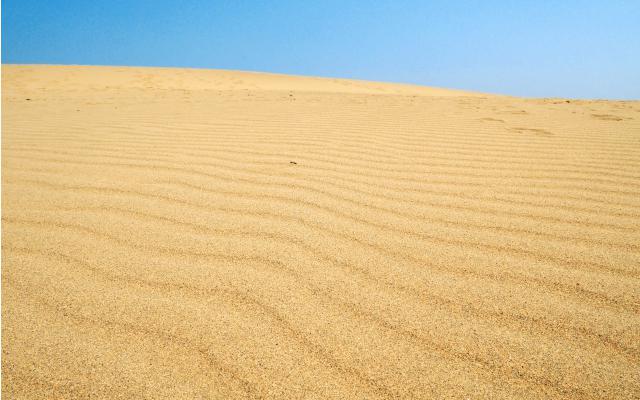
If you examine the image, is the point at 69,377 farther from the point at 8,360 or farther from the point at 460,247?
the point at 460,247

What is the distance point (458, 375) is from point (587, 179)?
2.03 metres

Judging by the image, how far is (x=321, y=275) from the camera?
4.95ft

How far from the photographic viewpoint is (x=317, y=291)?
1.41 m

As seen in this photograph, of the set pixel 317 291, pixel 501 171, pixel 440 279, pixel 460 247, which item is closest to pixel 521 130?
pixel 501 171

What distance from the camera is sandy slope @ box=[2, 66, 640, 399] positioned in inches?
42.8

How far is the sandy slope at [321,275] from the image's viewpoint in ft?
3.56

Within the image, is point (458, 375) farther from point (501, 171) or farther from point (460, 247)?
point (501, 171)

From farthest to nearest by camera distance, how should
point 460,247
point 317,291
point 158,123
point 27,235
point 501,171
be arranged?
point 158,123
point 501,171
point 27,235
point 460,247
point 317,291

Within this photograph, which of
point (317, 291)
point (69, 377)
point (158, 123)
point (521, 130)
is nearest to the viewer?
point (69, 377)

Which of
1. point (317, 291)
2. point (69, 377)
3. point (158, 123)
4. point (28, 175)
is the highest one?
point (158, 123)

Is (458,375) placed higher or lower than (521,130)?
lower

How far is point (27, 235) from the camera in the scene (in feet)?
6.01

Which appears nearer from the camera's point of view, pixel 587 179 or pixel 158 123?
pixel 587 179

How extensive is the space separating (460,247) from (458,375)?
2.35 ft
